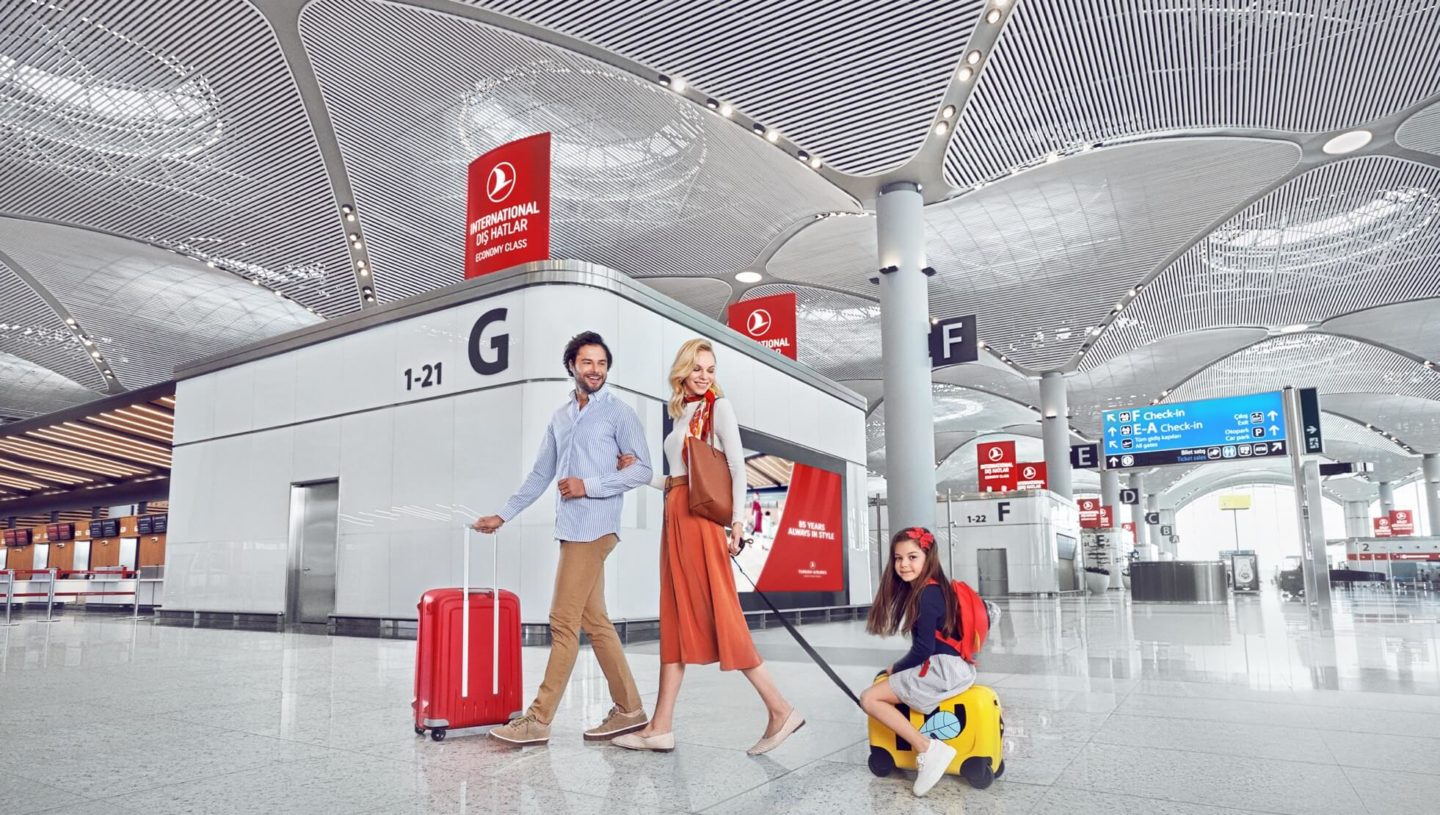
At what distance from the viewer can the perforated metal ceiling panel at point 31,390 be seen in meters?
29.1

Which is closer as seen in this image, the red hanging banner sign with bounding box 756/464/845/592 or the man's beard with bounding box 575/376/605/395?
the man's beard with bounding box 575/376/605/395

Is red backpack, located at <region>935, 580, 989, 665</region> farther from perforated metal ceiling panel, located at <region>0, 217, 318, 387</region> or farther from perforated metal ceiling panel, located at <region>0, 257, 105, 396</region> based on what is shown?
perforated metal ceiling panel, located at <region>0, 257, 105, 396</region>

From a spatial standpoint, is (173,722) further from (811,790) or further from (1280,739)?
(1280,739)

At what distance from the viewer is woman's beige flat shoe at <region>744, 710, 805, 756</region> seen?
3518mm

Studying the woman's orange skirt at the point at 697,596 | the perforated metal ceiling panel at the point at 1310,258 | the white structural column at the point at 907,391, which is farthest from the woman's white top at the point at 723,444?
the perforated metal ceiling panel at the point at 1310,258

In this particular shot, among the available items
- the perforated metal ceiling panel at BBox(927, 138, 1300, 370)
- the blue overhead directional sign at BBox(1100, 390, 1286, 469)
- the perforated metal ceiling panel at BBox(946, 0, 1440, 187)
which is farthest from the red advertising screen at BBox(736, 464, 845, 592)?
the blue overhead directional sign at BBox(1100, 390, 1286, 469)

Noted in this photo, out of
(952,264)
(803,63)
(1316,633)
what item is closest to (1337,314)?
(952,264)

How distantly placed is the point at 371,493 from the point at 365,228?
10156mm

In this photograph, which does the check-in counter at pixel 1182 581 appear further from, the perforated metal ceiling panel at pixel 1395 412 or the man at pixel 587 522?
the perforated metal ceiling panel at pixel 1395 412

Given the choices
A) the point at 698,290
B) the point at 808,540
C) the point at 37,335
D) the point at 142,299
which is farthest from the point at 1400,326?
the point at 37,335

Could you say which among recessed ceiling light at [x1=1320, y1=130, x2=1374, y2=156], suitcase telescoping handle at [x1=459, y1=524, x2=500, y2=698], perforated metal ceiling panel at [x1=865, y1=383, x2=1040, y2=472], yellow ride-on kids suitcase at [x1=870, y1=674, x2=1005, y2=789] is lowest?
yellow ride-on kids suitcase at [x1=870, y1=674, x2=1005, y2=789]

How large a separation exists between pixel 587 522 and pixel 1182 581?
67.7 ft

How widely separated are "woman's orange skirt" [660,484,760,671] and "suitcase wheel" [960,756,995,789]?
90cm

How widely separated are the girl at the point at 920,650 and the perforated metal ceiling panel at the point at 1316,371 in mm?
30977
